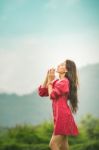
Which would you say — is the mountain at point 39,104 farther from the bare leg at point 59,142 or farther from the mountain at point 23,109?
the bare leg at point 59,142

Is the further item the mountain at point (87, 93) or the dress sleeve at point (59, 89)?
the mountain at point (87, 93)

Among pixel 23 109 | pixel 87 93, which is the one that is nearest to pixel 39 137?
pixel 23 109

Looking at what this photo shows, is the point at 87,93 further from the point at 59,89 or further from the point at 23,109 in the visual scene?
the point at 59,89

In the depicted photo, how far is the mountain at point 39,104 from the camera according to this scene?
3.21 m

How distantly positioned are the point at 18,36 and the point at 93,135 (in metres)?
Result: 1.04

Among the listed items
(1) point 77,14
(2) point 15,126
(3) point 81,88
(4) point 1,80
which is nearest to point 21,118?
(2) point 15,126

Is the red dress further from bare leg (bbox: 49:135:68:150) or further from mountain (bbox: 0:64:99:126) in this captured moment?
mountain (bbox: 0:64:99:126)

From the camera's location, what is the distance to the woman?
2.52 metres

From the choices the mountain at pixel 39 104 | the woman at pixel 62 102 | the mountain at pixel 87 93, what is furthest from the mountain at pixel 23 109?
the woman at pixel 62 102

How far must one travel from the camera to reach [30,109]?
324 centimetres

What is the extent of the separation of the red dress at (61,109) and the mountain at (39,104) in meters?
0.61

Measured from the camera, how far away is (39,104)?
128 inches

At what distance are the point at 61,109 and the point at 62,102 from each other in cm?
5

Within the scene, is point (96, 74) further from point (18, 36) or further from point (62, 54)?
point (18, 36)
